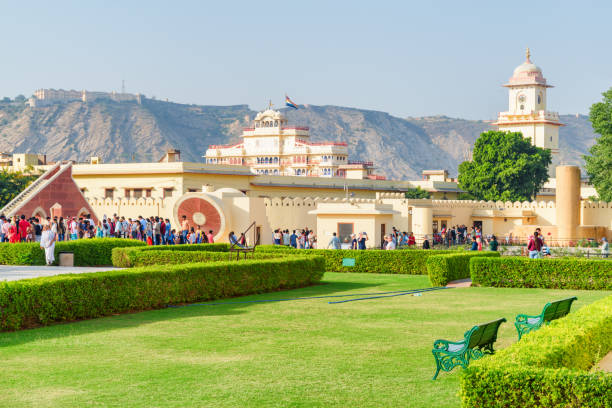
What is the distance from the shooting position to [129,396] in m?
7.96

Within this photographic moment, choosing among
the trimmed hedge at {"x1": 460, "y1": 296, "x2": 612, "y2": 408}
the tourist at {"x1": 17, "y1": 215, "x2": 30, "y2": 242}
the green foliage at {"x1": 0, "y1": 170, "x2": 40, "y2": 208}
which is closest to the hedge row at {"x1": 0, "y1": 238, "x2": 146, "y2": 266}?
the tourist at {"x1": 17, "y1": 215, "x2": 30, "y2": 242}

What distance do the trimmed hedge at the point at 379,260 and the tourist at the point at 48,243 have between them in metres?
5.88

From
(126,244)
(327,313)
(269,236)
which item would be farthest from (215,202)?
(327,313)

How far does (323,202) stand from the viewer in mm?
48250

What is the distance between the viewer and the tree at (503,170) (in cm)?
6781

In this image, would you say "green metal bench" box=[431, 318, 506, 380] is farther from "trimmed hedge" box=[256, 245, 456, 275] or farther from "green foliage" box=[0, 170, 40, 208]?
"green foliage" box=[0, 170, 40, 208]

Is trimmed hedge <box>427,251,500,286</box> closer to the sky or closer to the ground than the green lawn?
closer to the sky

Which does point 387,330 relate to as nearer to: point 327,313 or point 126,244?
point 327,313

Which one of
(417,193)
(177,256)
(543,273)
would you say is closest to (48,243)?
(177,256)

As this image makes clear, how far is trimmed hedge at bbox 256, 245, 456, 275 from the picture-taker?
23891 mm

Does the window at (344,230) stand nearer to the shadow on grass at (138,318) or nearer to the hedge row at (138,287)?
the hedge row at (138,287)

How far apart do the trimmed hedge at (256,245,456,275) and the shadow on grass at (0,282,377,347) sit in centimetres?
555

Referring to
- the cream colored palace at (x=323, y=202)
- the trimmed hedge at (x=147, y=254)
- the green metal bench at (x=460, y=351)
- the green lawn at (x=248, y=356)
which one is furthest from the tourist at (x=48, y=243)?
the green metal bench at (x=460, y=351)

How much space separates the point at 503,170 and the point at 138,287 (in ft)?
185
